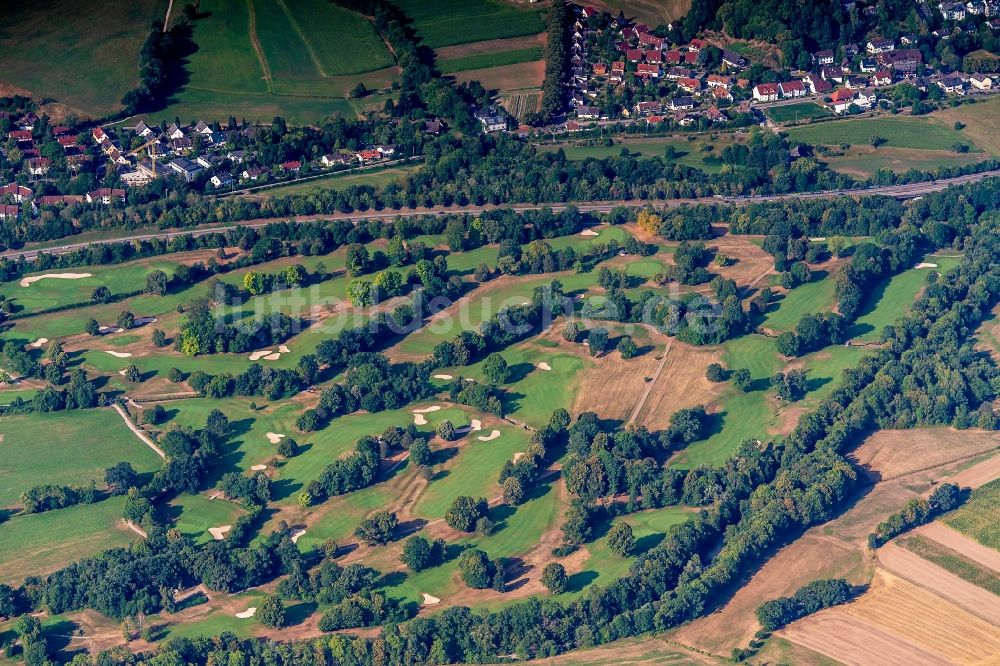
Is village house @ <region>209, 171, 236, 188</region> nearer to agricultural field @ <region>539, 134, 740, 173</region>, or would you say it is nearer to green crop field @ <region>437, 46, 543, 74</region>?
green crop field @ <region>437, 46, 543, 74</region>

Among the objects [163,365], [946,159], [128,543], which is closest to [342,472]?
[128,543]

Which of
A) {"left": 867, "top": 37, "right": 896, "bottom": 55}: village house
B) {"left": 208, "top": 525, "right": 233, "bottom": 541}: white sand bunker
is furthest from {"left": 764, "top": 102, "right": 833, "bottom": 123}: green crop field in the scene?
{"left": 208, "top": 525, "right": 233, "bottom": 541}: white sand bunker

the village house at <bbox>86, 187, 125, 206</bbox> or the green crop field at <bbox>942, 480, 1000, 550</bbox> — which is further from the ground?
the village house at <bbox>86, 187, 125, 206</bbox>

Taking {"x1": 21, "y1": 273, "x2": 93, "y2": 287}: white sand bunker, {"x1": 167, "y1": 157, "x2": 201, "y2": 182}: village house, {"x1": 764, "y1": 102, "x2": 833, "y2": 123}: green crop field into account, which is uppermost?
{"x1": 167, "y1": 157, "x2": 201, "y2": 182}: village house

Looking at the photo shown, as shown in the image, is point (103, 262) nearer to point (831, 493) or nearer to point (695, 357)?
point (695, 357)

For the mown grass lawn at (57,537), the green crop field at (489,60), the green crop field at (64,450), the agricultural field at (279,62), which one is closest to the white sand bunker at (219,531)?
the mown grass lawn at (57,537)

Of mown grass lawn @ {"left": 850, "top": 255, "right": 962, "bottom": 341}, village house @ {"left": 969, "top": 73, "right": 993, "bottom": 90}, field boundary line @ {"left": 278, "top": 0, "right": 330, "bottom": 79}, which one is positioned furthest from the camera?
field boundary line @ {"left": 278, "top": 0, "right": 330, "bottom": 79}

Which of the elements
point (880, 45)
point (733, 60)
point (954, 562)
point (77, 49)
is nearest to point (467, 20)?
point (733, 60)

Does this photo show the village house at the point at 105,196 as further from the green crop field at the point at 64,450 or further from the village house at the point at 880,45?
the village house at the point at 880,45
